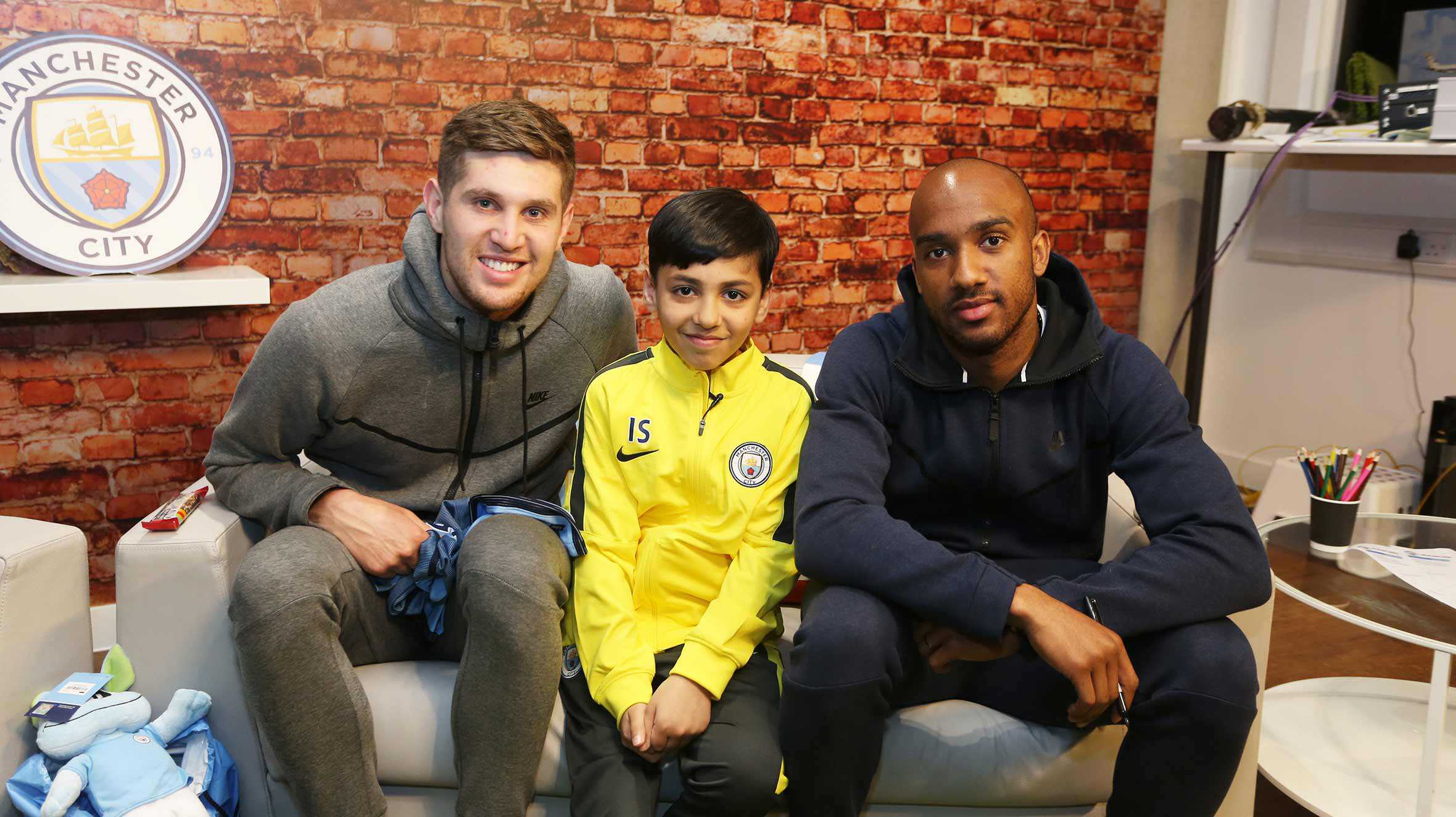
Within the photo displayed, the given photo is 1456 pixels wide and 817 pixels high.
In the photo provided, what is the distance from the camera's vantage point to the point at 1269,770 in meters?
1.70

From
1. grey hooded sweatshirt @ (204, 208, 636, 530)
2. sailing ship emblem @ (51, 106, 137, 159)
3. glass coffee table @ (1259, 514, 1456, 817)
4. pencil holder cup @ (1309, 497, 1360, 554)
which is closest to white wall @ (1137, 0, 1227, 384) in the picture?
glass coffee table @ (1259, 514, 1456, 817)

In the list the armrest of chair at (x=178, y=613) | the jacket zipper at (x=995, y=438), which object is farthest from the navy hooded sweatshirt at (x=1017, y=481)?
the armrest of chair at (x=178, y=613)

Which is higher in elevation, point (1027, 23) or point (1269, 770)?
point (1027, 23)

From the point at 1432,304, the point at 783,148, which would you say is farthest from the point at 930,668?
the point at 1432,304

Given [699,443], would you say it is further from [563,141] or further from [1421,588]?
[1421,588]

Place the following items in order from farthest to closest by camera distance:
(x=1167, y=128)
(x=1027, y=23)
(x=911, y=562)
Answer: (x=1167, y=128)
(x=1027, y=23)
(x=911, y=562)

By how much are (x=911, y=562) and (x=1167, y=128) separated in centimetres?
284

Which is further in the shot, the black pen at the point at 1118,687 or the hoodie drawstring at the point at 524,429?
the hoodie drawstring at the point at 524,429

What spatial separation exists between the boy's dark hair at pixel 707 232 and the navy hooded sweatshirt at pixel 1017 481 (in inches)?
8.0

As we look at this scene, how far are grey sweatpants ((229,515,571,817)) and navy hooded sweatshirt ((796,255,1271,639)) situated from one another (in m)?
0.38

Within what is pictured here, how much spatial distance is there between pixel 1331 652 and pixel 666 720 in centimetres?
185

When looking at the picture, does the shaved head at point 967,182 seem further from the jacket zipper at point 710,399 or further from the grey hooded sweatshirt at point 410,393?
the grey hooded sweatshirt at point 410,393

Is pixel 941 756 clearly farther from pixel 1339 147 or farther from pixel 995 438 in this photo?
pixel 1339 147

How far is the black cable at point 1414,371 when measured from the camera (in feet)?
9.95
